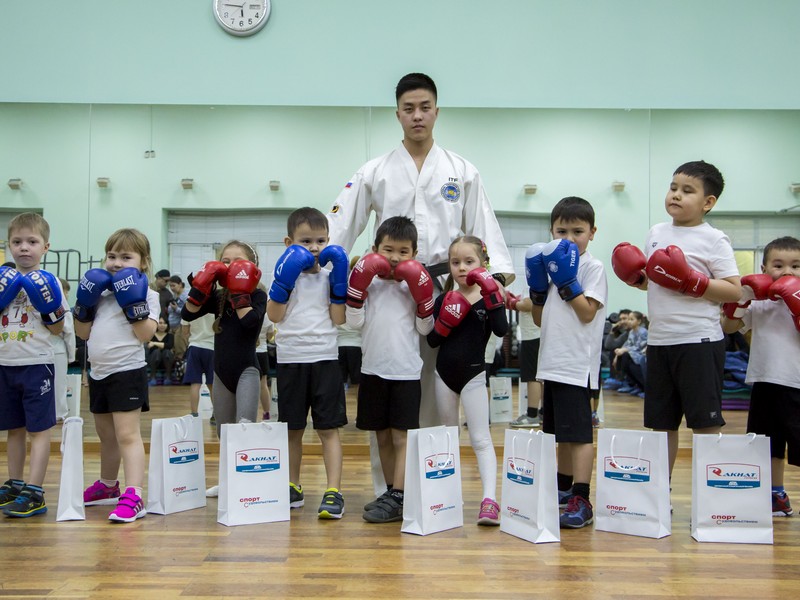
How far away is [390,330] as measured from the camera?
2691 millimetres

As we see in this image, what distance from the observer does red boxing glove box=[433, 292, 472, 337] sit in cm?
260

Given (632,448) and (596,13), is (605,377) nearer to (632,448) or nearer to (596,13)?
(596,13)

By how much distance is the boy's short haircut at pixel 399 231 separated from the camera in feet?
8.81

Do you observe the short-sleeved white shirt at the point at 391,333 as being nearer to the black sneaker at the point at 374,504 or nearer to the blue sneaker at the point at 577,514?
the black sneaker at the point at 374,504

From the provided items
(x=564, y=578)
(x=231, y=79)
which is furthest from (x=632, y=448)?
(x=231, y=79)

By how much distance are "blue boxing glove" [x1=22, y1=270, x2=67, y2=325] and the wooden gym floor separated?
0.76 m

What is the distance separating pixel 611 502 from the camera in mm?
2539

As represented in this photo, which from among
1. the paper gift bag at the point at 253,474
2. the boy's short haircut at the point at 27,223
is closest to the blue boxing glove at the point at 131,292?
the boy's short haircut at the point at 27,223

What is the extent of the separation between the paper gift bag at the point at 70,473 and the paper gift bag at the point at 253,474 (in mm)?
530

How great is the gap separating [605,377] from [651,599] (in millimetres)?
6446

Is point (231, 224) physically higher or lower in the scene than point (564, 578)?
higher

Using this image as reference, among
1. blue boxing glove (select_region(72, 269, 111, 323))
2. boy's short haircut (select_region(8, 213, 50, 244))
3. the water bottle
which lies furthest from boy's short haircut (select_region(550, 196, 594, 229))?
the water bottle

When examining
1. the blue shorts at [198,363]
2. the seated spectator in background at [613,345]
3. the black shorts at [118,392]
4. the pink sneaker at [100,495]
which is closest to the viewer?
the black shorts at [118,392]

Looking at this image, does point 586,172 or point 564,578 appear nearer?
point 564,578
